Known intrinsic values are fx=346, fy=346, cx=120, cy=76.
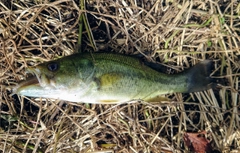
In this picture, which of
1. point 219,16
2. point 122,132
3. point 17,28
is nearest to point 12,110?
point 17,28

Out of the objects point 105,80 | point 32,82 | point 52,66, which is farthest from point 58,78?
point 105,80

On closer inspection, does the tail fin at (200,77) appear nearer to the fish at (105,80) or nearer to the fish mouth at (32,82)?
the fish at (105,80)

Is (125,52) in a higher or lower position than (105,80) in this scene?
higher

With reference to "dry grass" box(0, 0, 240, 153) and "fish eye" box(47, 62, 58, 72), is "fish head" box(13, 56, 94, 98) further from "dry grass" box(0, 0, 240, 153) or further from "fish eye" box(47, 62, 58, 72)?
"dry grass" box(0, 0, 240, 153)

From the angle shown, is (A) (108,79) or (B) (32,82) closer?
(B) (32,82)

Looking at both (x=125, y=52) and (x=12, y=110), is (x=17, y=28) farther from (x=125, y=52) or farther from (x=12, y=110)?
(x=125, y=52)

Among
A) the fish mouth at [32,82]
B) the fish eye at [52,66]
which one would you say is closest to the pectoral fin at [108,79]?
the fish eye at [52,66]

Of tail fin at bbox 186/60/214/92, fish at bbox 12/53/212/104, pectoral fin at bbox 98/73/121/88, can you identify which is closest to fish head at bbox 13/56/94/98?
fish at bbox 12/53/212/104

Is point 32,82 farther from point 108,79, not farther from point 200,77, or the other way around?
point 200,77
